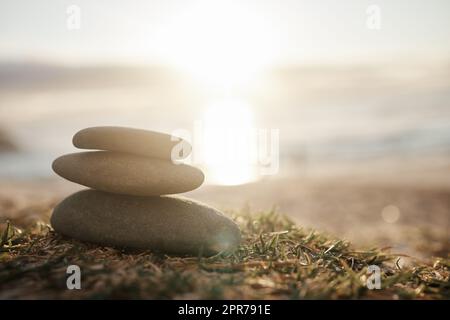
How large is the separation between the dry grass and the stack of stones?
148mm

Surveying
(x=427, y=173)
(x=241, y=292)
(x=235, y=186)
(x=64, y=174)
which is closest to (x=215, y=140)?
(x=235, y=186)

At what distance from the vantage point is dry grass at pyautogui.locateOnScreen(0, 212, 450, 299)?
2.98m

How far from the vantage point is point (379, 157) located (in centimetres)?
2148

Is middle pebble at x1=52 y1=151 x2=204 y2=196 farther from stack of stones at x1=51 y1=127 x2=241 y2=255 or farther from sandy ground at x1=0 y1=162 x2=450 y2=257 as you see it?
sandy ground at x1=0 y1=162 x2=450 y2=257

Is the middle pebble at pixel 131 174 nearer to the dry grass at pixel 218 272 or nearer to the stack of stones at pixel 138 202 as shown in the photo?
the stack of stones at pixel 138 202

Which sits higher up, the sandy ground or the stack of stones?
the stack of stones

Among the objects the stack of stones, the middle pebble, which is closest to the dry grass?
the stack of stones

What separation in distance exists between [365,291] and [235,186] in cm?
1152

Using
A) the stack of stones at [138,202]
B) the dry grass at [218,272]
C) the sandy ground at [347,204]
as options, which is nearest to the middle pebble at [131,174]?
the stack of stones at [138,202]

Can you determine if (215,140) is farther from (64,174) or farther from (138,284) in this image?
(138,284)

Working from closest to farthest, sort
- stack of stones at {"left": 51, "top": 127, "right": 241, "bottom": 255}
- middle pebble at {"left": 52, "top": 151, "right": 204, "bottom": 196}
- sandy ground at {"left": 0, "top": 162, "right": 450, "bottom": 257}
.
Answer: stack of stones at {"left": 51, "top": 127, "right": 241, "bottom": 255} → middle pebble at {"left": 52, "top": 151, "right": 204, "bottom": 196} → sandy ground at {"left": 0, "top": 162, "right": 450, "bottom": 257}

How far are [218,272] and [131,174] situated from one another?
127 cm

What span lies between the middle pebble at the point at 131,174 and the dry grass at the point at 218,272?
57cm

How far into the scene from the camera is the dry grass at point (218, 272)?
9.77ft
